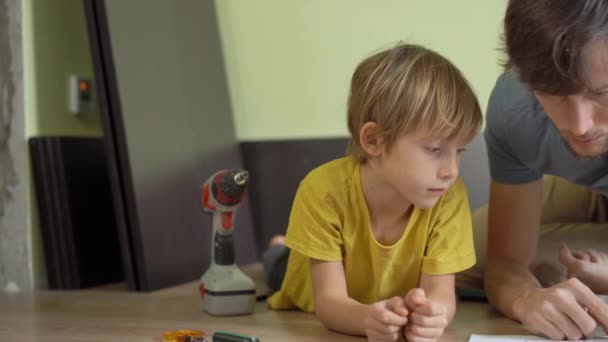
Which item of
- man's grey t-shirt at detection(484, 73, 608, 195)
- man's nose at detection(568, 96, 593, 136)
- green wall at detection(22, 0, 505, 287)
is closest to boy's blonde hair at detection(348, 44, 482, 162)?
man's grey t-shirt at detection(484, 73, 608, 195)

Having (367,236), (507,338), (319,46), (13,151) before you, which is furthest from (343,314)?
(319,46)

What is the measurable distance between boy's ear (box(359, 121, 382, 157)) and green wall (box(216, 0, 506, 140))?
3.03 ft

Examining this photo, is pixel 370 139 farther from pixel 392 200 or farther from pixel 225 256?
pixel 225 256

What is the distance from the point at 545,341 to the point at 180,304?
0.77 metres

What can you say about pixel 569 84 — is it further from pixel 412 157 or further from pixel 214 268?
pixel 214 268

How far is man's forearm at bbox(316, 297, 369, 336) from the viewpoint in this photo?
48.8 inches

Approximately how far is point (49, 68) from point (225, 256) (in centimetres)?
75

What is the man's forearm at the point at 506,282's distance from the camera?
1.33 m

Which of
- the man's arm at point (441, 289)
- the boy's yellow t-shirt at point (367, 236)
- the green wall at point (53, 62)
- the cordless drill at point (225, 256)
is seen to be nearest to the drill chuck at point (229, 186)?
the cordless drill at point (225, 256)

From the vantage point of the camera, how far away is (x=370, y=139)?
50.4 inches

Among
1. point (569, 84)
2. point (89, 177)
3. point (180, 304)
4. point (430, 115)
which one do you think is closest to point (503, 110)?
point (430, 115)

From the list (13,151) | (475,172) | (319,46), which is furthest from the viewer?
(319,46)

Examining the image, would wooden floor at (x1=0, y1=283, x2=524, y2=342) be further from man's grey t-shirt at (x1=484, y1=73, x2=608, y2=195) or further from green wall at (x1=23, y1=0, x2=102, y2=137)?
green wall at (x1=23, y1=0, x2=102, y2=137)

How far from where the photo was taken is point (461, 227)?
1335 mm
